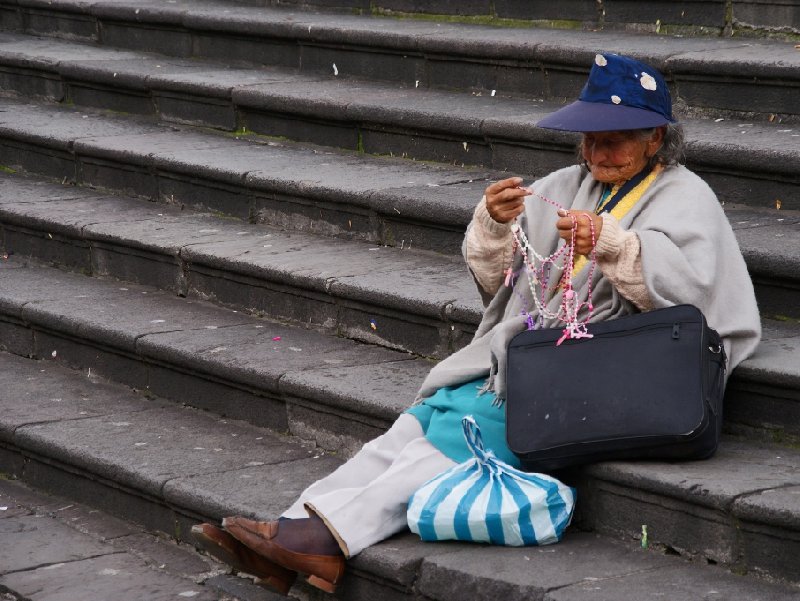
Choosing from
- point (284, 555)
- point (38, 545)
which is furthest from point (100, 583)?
point (284, 555)

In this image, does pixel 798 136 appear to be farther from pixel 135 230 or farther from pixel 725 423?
pixel 135 230

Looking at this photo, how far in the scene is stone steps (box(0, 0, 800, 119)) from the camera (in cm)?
557

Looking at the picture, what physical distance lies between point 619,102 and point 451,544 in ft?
4.12

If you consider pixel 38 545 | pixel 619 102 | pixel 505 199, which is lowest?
pixel 38 545

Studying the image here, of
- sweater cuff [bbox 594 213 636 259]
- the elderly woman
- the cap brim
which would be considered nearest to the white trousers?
the elderly woman

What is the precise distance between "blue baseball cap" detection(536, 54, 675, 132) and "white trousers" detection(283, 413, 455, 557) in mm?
965

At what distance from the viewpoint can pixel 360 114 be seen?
644cm

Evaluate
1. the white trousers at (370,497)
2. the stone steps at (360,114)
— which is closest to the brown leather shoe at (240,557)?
the white trousers at (370,497)

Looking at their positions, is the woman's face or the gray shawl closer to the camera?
the gray shawl

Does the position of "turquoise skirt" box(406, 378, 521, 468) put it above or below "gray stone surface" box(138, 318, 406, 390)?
above

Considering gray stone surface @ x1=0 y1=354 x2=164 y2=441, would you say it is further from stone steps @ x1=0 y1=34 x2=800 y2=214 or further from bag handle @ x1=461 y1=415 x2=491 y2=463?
bag handle @ x1=461 y1=415 x2=491 y2=463

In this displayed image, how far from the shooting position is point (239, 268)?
567cm

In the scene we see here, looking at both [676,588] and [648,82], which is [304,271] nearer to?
[648,82]

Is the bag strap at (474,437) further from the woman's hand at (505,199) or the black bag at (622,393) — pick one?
the woman's hand at (505,199)
